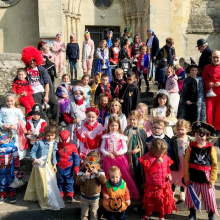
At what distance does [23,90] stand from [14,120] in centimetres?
75

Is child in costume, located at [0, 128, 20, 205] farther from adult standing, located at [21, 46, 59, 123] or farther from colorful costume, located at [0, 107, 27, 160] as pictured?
adult standing, located at [21, 46, 59, 123]

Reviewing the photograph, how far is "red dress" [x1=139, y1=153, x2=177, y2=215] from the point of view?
149 inches

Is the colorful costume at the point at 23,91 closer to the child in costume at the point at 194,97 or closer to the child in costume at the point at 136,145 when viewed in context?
the child in costume at the point at 136,145

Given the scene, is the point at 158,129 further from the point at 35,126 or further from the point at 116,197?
the point at 35,126

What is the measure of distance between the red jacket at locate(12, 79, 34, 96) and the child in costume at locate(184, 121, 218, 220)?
3.09 m

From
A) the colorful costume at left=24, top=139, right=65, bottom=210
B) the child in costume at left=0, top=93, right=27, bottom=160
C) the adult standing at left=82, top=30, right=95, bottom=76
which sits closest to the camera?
the colorful costume at left=24, top=139, right=65, bottom=210

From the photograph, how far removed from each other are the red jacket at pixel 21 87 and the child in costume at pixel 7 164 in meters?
1.12

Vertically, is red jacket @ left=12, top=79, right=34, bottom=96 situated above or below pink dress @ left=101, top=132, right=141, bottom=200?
above

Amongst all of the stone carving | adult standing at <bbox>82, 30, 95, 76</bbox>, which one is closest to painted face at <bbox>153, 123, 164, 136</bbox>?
adult standing at <bbox>82, 30, 95, 76</bbox>

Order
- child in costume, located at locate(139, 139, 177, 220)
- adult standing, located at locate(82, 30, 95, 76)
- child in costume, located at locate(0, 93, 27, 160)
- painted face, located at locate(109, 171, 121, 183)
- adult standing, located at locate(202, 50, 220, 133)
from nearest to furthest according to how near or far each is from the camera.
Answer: painted face, located at locate(109, 171, 121, 183) → child in costume, located at locate(139, 139, 177, 220) → child in costume, located at locate(0, 93, 27, 160) → adult standing, located at locate(202, 50, 220, 133) → adult standing, located at locate(82, 30, 95, 76)

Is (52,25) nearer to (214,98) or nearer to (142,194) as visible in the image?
(214,98)

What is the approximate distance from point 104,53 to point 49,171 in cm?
462

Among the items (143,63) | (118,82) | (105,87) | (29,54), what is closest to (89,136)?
(105,87)

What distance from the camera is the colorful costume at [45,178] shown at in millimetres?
4066
